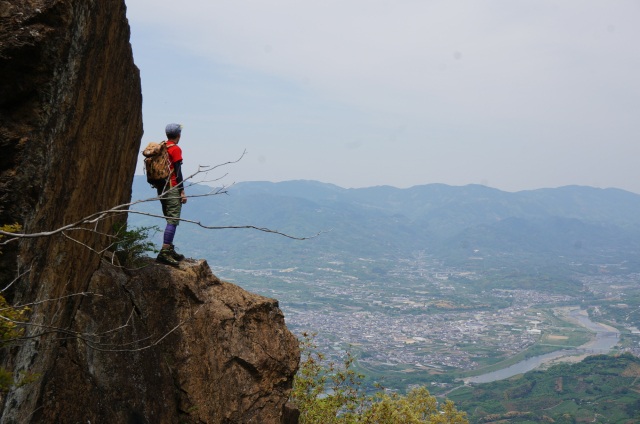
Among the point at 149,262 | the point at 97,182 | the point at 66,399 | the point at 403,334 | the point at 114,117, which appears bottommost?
the point at 403,334

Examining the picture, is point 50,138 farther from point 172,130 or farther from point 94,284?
point 172,130

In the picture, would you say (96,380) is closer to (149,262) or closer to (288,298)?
(149,262)

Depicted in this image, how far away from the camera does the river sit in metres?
108

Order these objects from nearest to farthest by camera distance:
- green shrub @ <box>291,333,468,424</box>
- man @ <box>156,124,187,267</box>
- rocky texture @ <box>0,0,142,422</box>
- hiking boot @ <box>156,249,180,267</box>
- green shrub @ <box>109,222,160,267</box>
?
1. rocky texture @ <box>0,0,142,422</box>
2. green shrub @ <box>109,222,160,267</box>
3. man @ <box>156,124,187,267</box>
4. hiking boot @ <box>156,249,180,267</box>
5. green shrub @ <box>291,333,468,424</box>

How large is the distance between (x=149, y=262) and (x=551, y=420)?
75.2 meters

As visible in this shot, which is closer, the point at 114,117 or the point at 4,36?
the point at 4,36

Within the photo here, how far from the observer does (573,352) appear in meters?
122

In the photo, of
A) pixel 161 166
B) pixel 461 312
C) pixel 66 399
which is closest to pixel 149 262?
pixel 161 166

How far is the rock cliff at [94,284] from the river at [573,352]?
332 ft

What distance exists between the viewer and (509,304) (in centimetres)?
19688

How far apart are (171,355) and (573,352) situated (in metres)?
128

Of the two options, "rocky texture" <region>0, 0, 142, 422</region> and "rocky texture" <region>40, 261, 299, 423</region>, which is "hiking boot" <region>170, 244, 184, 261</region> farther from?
"rocky texture" <region>0, 0, 142, 422</region>

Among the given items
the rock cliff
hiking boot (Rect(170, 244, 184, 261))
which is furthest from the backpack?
hiking boot (Rect(170, 244, 184, 261))

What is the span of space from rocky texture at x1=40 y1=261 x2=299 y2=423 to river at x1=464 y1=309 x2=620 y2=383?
10055 centimetres
